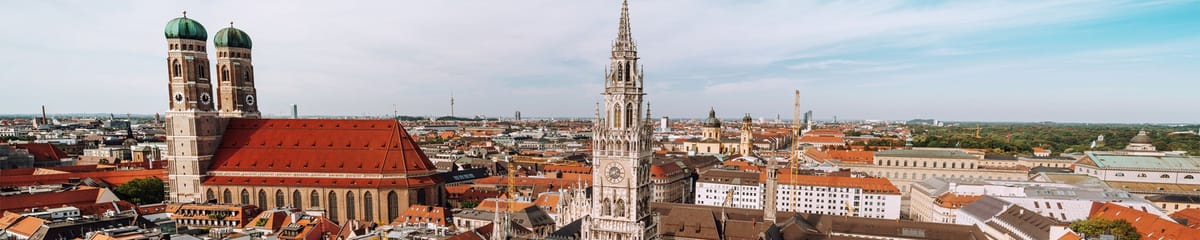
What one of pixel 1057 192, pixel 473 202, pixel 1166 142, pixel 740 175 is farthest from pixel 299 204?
pixel 1166 142

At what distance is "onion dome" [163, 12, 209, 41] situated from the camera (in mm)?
67688

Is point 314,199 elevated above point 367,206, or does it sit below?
above

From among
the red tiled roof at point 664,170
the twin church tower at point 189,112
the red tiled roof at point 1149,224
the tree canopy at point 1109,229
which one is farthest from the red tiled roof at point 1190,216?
the twin church tower at point 189,112

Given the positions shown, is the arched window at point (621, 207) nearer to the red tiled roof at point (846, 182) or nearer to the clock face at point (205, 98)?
the red tiled roof at point (846, 182)

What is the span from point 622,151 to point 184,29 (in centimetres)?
5990

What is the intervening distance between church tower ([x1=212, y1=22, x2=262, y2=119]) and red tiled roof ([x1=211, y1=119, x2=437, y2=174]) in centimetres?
313

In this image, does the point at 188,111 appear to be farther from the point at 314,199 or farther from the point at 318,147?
the point at 314,199

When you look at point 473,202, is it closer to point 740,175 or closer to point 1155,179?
point 740,175

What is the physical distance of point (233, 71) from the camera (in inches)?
2926

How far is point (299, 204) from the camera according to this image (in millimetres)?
69938

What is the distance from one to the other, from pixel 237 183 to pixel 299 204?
7.31 meters

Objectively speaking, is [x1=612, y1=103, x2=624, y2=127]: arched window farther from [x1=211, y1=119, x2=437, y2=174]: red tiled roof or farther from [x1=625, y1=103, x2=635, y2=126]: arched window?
→ [x1=211, y1=119, x2=437, y2=174]: red tiled roof

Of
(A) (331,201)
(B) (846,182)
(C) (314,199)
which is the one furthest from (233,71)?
(B) (846,182)

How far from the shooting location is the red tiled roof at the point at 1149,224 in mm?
44531
